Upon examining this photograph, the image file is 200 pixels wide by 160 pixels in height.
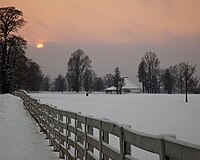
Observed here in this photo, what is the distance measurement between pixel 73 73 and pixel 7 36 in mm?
55797

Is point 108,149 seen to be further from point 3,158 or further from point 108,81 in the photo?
point 108,81

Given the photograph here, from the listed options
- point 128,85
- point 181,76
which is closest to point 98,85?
point 128,85

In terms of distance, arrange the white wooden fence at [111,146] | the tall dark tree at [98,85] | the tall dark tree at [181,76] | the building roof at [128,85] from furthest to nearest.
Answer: the tall dark tree at [98,85] < the building roof at [128,85] < the tall dark tree at [181,76] < the white wooden fence at [111,146]

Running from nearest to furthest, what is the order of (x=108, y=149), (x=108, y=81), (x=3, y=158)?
(x=108, y=149) → (x=3, y=158) → (x=108, y=81)

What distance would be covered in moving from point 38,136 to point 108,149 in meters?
8.81

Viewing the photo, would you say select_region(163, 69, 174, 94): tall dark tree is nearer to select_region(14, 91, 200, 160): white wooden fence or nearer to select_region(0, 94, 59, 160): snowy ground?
select_region(0, 94, 59, 160): snowy ground

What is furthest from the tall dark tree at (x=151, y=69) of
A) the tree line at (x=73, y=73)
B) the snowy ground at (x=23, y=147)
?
the snowy ground at (x=23, y=147)

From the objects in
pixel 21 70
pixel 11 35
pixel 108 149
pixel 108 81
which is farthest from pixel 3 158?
pixel 108 81

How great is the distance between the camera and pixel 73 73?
104312mm

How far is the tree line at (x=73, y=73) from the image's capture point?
160 feet

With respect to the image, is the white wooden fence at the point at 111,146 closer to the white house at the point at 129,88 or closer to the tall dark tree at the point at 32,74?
the tall dark tree at the point at 32,74

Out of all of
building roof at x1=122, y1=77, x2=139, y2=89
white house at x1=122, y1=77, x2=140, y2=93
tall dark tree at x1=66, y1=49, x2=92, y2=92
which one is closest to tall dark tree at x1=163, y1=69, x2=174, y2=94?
white house at x1=122, y1=77, x2=140, y2=93

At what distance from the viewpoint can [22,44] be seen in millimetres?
51125

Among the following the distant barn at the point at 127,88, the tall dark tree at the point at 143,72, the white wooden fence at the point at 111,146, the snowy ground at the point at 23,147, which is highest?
the tall dark tree at the point at 143,72
